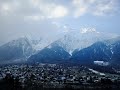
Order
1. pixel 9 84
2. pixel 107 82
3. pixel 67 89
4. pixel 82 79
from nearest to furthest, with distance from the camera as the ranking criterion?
pixel 9 84, pixel 67 89, pixel 107 82, pixel 82 79

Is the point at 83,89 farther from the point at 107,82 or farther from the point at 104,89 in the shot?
the point at 107,82

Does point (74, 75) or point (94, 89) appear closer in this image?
point (94, 89)

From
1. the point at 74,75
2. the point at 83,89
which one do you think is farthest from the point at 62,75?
the point at 83,89

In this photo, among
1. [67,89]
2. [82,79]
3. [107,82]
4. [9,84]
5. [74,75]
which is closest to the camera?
[9,84]

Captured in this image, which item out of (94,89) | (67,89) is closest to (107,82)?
(94,89)

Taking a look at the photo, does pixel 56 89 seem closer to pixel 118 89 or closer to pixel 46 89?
pixel 46 89

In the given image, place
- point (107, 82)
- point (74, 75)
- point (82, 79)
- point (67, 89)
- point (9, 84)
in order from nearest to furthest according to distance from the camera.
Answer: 1. point (9, 84)
2. point (67, 89)
3. point (107, 82)
4. point (82, 79)
5. point (74, 75)

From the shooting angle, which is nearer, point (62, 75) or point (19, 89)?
point (19, 89)

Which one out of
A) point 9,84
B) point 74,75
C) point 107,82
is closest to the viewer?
point 9,84

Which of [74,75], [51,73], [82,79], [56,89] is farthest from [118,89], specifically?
[51,73]
